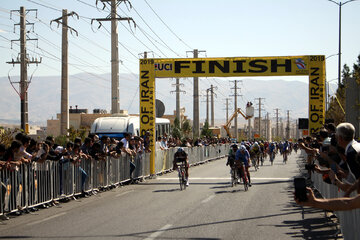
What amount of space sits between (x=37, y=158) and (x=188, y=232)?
5.30m

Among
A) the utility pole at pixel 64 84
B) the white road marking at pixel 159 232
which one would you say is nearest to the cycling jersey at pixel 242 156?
the white road marking at pixel 159 232

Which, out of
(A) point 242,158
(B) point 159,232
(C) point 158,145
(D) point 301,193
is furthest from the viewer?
(C) point 158,145

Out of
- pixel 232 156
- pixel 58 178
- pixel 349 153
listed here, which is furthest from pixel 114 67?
pixel 349 153

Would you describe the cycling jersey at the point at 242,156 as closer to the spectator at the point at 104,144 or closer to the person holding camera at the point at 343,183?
the spectator at the point at 104,144

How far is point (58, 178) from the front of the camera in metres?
15.1

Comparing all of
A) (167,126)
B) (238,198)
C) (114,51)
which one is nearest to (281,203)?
(238,198)

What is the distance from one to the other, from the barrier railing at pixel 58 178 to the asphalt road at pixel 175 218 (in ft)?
1.19

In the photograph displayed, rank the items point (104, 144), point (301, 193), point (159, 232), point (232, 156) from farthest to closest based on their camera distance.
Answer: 1. point (232, 156)
2. point (104, 144)
3. point (159, 232)
4. point (301, 193)

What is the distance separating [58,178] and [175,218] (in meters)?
4.37

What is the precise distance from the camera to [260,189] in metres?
19.6

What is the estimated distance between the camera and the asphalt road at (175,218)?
1001 centimetres

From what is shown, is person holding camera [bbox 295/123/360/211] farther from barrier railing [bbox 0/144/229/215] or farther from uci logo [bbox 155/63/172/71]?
uci logo [bbox 155/63/172/71]

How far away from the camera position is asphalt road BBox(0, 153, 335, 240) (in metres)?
10.0

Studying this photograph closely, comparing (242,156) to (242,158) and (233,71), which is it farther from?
(233,71)
